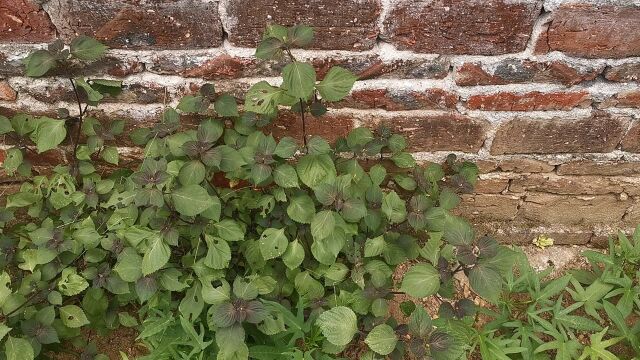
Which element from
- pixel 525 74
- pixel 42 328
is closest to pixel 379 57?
pixel 525 74

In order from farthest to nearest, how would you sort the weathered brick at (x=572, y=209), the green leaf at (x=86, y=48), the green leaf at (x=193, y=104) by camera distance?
the weathered brick at (x=572, y=209), the green leaf at (x=193, y=104), the green leaf at (x=86, y=48)

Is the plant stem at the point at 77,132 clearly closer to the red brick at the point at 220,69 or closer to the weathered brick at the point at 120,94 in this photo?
the weathered brick at the point at 120,94

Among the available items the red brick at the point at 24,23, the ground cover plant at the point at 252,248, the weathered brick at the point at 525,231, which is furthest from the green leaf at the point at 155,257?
the weathered brick at the point at 525,231

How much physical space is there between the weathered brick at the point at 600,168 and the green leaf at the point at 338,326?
1020mm

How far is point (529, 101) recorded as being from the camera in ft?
5.77

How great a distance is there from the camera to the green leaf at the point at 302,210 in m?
1.67

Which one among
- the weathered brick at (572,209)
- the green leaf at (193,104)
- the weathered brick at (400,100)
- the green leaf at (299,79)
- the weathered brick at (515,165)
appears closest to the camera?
the green leaf at (299,79)

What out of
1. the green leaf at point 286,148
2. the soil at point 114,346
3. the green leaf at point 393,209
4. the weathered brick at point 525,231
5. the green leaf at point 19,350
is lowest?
the soil at point 114,346

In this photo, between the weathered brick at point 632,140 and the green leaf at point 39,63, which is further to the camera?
the weathered brick at point 632,140

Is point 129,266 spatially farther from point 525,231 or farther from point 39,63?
point 525,231

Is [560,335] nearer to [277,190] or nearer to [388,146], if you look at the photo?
[388,146]

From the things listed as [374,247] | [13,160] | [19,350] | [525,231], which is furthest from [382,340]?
[13,160]

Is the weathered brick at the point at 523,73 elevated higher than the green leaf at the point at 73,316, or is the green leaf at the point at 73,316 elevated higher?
the weathered brick at the point at 523,73

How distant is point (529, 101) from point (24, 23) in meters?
1.58
